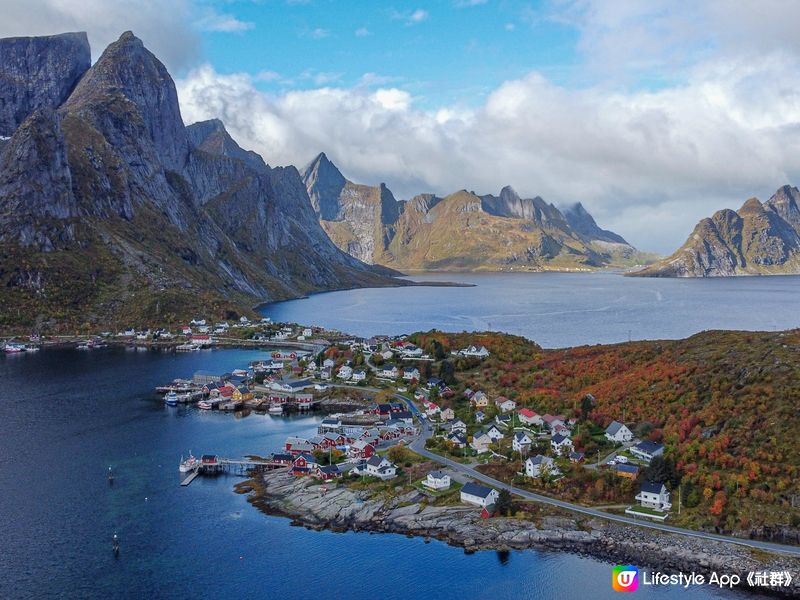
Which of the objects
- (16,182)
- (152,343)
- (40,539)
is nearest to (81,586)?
(40,539)

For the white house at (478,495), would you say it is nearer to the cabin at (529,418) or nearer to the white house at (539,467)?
the white house at (539,467)

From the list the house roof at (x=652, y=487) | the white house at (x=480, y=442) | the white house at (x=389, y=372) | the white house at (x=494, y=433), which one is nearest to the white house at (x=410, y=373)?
the white house at (x=389, y=372)

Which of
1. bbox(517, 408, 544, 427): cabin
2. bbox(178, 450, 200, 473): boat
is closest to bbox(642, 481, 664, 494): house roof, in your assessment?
bbox(517, 408, 544, 427): cabin

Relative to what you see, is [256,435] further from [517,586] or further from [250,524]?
[517,586]

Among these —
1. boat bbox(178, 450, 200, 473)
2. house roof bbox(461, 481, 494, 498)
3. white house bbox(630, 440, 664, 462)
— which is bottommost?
boat bbox(178, 450, 200, 473)

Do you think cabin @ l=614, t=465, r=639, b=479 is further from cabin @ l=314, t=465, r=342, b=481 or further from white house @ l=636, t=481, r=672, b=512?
cabin @ l=314, t=465, r=342, b=481

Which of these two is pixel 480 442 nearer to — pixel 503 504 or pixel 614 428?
pixel 614 428
